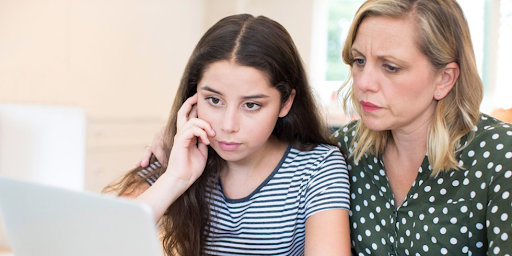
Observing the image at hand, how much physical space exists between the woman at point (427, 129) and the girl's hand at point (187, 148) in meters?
0.38

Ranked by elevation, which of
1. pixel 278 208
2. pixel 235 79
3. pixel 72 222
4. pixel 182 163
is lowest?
pixel 278 208

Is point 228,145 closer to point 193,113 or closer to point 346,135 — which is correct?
point 193,113

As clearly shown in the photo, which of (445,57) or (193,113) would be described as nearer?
(445,57)

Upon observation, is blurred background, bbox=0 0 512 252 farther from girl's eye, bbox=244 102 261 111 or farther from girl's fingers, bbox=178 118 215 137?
girl's eye, bbox=244 102 261 111

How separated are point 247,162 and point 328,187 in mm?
246

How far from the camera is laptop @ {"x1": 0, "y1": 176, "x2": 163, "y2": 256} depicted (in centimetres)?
48

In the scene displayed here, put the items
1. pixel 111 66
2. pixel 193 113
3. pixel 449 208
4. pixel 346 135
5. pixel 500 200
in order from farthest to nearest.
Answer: pixel 111 66 < pixel 346 135 < pixel 193 113 < pixel 449 208 < pixel 500 200

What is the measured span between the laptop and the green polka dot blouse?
0.71m

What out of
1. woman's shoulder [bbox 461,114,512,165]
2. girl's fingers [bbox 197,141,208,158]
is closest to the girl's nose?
girl's fingers [bbox 197,141,208,158]

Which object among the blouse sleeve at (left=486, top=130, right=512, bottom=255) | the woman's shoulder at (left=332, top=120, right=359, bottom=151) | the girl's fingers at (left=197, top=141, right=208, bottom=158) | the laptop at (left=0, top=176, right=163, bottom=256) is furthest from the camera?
the woman's shoulder at (left=332, top=120, right=359, bottom=151)

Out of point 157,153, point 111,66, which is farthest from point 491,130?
point 111,66

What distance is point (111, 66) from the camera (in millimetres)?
3285

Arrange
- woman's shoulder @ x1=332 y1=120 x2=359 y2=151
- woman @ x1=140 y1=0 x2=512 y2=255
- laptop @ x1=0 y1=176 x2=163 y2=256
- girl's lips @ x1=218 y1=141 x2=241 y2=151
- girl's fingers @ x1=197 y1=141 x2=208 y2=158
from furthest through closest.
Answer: woman's shoulder @ x1=332 y1=120 x2=359 y2=151
girl's fingers @ x1=197 y1=141 x2=208 y2=158
girl's lips @ x1=218 y1=141 x2=241 y2=151
woman @ x1=140 y1=0 x2=512 y2=255
laptop @ x1=0 y1=176 x2=163 y2=256

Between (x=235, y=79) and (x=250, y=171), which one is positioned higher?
(x=235, y=79)
